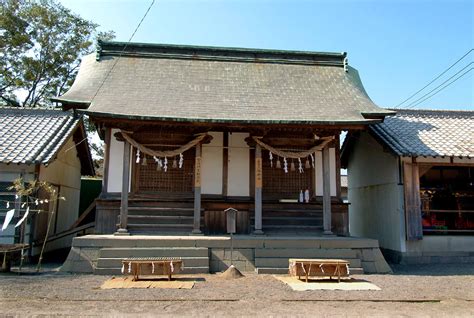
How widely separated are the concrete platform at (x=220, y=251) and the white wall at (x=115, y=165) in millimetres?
2070

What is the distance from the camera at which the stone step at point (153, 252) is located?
29.4ft

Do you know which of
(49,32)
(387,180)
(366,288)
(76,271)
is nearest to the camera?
(366,288)

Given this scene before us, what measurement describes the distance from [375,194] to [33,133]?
11.5 meters

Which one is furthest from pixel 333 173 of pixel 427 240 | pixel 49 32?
pixel 49 32

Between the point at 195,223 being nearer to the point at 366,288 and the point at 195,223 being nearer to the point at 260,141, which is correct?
the point at 260,141

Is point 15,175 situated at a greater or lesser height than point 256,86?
lesser

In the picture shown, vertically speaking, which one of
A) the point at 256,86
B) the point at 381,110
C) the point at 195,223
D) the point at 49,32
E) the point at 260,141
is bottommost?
the point at 195,223

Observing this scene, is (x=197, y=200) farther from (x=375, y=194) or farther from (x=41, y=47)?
(x=41, y=47)

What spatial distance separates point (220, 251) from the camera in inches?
369

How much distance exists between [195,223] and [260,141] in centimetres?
286

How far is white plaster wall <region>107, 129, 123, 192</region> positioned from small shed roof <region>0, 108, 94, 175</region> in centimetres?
151

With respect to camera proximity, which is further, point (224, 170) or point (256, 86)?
point (256, 86)

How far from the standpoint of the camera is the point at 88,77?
41.5ft

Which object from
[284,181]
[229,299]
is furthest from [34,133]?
[229,299]
